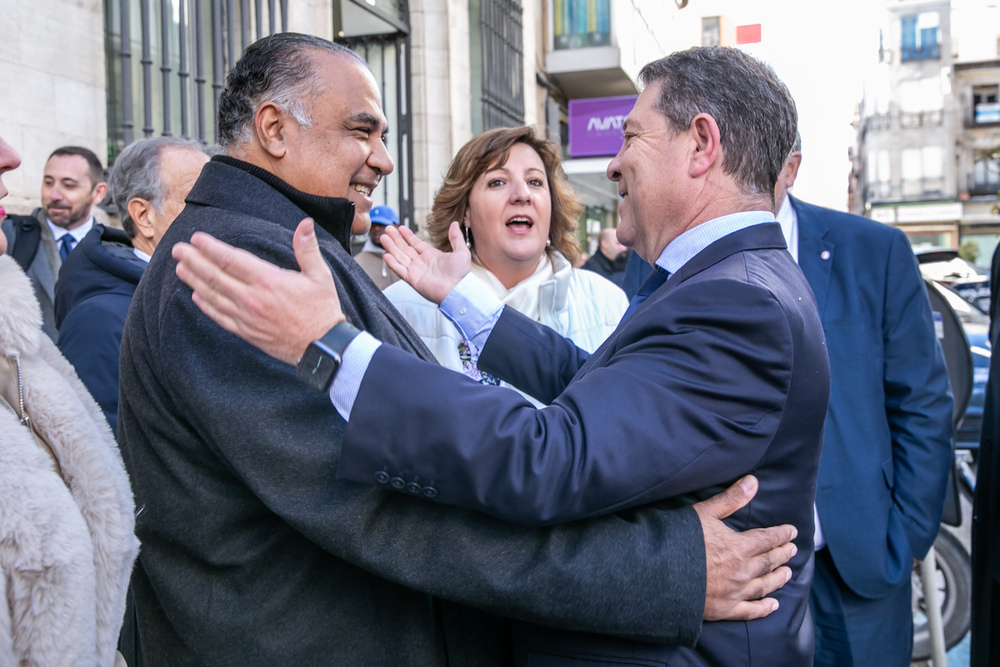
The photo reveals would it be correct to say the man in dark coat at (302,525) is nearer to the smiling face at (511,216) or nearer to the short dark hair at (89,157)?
the smiling face at (511,216)

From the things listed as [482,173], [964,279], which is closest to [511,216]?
[482,173]

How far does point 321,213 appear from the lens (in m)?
1.97

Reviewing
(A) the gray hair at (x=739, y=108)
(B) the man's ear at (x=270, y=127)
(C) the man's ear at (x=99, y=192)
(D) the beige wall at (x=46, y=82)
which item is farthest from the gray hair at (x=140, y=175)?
(A) the gray hair at (x=739, y=108)

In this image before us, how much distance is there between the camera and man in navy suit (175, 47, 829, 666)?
1.39 m

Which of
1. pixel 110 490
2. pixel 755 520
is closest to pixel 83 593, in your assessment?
pixel 110 490

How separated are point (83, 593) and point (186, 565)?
10.7 inches

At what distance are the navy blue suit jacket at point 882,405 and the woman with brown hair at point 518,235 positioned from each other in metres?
1.00

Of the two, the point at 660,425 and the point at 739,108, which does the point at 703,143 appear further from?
the point at 660,425

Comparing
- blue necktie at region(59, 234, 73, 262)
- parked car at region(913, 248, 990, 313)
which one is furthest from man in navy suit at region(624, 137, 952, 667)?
parked car at region(913, 248, 990, 313)

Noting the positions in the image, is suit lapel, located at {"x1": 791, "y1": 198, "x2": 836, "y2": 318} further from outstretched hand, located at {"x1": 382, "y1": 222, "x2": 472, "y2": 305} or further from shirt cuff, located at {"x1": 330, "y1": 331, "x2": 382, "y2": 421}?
shirt cuff, located at {"x1": 330, "y1": 331, "x2": 382, "y2": 421}

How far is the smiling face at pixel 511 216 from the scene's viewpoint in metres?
3.58

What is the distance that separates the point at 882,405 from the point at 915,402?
4.2 inches

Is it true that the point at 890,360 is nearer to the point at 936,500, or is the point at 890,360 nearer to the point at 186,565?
the point at 936,500

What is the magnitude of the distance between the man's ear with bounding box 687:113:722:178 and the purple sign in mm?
12615
